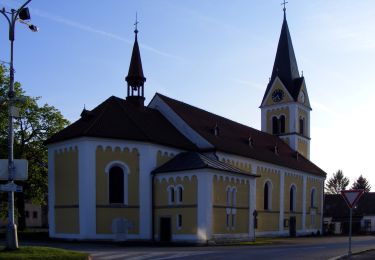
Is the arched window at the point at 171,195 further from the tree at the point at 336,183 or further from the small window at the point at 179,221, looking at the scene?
the tree at the point at 336,183

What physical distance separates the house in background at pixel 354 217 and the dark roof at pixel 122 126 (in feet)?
120

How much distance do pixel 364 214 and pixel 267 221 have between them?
101 feet

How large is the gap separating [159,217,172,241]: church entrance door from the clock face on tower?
30.9 metres

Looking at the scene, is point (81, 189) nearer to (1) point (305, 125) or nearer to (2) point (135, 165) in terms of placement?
(2) point (135, 165)

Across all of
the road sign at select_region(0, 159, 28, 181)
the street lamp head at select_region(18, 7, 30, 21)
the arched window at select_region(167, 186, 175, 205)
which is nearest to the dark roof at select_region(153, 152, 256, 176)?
the arched window at select_region(167, 186, 175, 205)

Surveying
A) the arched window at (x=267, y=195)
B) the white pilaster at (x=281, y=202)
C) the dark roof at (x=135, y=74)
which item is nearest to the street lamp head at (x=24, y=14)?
the dark roof at (x=135, y=74)

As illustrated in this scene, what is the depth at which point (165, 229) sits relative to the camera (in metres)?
34.8

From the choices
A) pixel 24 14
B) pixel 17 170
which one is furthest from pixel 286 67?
pixel 17 170

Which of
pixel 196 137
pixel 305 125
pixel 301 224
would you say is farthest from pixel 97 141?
pixel 305 125

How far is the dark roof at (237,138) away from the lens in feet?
135

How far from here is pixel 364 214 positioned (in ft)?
234

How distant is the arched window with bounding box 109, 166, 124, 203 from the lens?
3412 cm

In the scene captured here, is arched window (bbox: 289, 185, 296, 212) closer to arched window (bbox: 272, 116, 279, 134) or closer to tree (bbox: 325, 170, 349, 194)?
arched window (bbox: 272, 116, 279, 134)

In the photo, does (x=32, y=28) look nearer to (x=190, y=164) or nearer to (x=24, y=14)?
(x=24, y=14)
